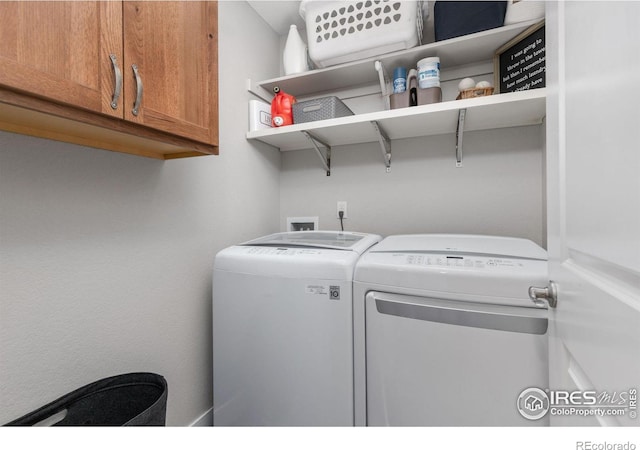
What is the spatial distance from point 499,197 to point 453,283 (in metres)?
0.93

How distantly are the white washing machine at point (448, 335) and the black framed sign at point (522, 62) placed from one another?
774 millimetres

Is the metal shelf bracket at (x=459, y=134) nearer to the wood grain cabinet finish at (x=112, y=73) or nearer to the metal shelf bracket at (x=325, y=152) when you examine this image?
the metal shelf bracket at (x=325, y=152)

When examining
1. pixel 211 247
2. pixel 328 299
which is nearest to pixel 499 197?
pixel 328 299

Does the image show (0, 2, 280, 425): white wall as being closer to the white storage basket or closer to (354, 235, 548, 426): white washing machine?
the white storage basket

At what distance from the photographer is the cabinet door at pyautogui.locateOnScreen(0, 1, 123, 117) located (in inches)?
23.4

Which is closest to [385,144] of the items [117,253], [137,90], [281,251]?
[281,251]

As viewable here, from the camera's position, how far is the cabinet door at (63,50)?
1.95 feet

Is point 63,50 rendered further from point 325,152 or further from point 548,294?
point 325,152

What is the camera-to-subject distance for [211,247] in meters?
1.57

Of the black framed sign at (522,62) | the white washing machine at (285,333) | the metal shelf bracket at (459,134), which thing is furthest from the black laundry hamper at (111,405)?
the black framed sign at (522,62)

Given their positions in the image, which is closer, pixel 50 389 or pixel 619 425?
pixel 619 425

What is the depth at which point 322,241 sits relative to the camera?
4.74ft

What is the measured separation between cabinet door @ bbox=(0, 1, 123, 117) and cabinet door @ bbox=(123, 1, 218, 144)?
0.05m
